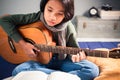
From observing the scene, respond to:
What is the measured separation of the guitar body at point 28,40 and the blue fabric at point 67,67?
23 millimetres

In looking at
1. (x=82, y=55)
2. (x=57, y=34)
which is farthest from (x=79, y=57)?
(x=57, y=34)

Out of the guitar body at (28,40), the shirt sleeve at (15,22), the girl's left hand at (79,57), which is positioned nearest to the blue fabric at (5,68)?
the guitar body at (28,40)

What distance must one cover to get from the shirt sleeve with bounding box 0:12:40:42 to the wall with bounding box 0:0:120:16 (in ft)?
0.16

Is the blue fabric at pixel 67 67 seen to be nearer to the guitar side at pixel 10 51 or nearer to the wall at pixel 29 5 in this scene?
the guitar side at pixel 10 51

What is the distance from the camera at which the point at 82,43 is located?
0.93 m

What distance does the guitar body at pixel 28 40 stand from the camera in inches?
31.7

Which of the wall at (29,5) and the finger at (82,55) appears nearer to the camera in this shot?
the finger at (82,55)

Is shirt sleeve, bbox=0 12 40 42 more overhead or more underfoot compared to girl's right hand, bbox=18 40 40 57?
more overhead

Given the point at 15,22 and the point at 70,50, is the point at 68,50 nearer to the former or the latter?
the point at 70,50

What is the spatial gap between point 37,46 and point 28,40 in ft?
0.16

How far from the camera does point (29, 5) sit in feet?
3.91

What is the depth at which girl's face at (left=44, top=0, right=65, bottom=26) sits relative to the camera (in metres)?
0.76

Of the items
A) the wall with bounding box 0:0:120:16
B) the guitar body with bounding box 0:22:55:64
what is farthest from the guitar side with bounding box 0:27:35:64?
the wall with bounding box 0:0:120:16

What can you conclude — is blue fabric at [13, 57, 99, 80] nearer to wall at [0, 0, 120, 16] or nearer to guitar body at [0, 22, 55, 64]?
guitar body at [0, 22, 55, 64]
